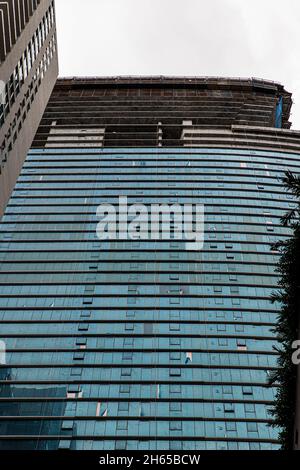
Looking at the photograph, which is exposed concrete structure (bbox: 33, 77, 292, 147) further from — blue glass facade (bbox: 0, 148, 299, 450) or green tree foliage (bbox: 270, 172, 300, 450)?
green tree foliage (bbox: 270, 172, 300, 450)

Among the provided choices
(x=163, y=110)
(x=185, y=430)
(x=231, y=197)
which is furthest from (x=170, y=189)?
(x=185, y=430)

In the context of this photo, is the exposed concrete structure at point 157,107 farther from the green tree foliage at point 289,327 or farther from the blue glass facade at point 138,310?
the green tree foliage at point 289,327

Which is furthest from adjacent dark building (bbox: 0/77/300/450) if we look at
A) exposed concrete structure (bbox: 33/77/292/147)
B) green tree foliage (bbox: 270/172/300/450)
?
green tree foliage (bbox: 270/172/300/450)

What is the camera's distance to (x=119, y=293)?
62.6 meters

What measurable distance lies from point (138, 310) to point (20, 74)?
31.2 metres

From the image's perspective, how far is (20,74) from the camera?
40.3 meters

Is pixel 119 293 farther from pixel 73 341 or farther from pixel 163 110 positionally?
pixel 163 110

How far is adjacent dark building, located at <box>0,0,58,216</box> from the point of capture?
117 feet

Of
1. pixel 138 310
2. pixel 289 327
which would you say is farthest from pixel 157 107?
pixel 289 327

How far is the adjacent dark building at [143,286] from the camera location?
5141cm

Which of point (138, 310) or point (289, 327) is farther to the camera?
point (138, 310)

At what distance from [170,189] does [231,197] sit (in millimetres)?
9172

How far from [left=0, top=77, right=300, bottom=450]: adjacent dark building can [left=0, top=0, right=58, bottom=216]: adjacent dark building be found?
2141 cm

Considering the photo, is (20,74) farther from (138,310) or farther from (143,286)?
(143,286)
